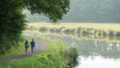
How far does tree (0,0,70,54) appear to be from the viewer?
90.2 ft

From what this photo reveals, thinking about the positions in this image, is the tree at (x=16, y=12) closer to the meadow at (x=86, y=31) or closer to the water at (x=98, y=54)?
the water at (x=98, y=54)

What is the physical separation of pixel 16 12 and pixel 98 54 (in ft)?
66.4

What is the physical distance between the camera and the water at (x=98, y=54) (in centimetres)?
3906

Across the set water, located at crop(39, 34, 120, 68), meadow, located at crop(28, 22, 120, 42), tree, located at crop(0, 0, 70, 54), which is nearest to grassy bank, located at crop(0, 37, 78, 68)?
water, located at crop(39, 34, 120, 68)

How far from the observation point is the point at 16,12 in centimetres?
2930

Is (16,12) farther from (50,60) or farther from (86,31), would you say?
(86,31)

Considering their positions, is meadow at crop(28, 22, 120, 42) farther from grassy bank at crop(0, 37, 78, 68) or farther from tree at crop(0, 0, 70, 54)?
tree at crop(0, 0, 70, 54)

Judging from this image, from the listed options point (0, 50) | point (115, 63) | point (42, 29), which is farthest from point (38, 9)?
point (42, 29)

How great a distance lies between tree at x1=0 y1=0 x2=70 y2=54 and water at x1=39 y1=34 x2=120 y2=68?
9.21 metres

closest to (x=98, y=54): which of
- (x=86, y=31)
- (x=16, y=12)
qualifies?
(x=16, y=12)

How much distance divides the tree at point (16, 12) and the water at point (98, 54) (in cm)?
921

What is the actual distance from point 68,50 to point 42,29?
158 feet

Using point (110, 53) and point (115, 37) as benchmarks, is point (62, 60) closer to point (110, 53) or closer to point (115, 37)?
point (110, 53)

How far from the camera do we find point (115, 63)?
40.5 meters
